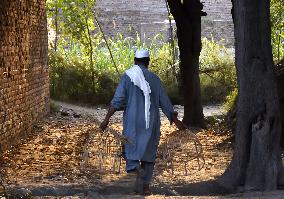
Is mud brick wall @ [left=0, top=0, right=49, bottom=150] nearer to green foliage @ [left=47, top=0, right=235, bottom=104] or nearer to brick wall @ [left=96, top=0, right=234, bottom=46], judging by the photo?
green foliage @ [left=47, top=0, right=235, bottom=104]

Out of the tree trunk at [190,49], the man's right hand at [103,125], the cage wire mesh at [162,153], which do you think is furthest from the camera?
the tree trunk at [190,49]

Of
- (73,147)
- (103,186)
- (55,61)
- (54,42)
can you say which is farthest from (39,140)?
(54,42)

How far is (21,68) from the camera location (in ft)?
38.5

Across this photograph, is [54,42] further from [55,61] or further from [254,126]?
[254,126]

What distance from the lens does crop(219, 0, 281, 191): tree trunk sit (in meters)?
7.26

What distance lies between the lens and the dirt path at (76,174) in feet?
24.0

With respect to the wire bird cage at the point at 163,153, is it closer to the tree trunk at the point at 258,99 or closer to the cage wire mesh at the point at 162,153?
the cage wire mesh at the point at 162,153

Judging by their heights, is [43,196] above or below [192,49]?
below

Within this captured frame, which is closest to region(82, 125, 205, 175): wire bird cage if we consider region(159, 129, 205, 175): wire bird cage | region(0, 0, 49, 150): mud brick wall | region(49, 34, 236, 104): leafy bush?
region(159, 129, 205, 175): wire bird cage

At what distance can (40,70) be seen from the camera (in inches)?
570

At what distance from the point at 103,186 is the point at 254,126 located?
1800 mm

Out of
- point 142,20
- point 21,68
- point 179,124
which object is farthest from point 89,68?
point 179,124

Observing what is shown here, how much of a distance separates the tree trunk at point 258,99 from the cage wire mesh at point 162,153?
61cm

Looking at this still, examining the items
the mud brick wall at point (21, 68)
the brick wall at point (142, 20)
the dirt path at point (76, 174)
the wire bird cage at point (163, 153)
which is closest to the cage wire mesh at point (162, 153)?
the wire bird cage at point (163, 153)
